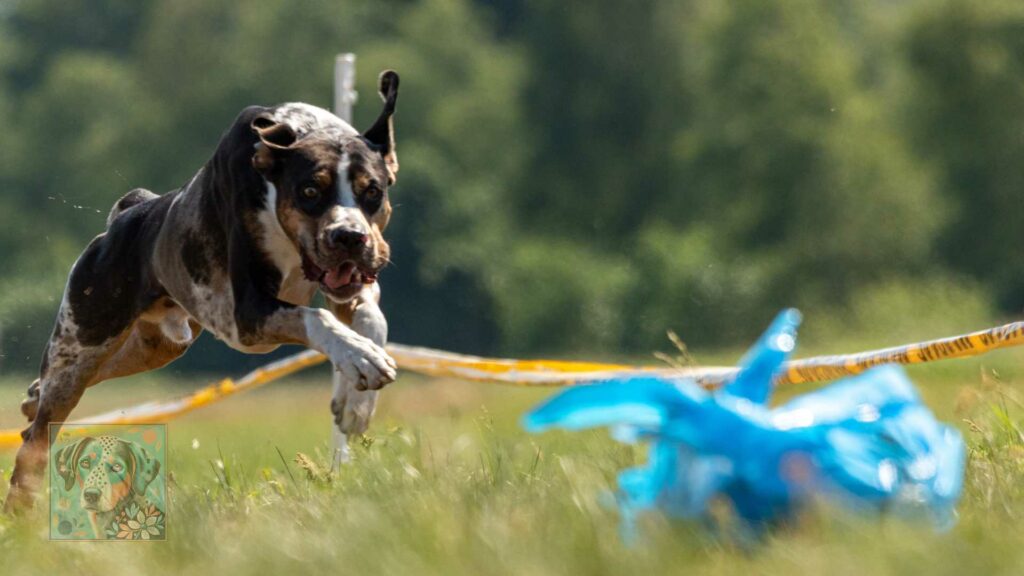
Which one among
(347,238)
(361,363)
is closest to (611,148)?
(347,238)

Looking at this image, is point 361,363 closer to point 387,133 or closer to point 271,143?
point 271,143

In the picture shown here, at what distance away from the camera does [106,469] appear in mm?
4172

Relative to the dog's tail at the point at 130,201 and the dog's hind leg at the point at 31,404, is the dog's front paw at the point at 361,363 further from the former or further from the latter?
the dog's hind leg at the point at 31,404

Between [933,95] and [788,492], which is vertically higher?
[788,492]

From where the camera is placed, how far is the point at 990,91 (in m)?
38.4

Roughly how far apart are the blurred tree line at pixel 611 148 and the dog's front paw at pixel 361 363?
2946 centimetres

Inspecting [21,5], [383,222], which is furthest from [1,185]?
[383,222]

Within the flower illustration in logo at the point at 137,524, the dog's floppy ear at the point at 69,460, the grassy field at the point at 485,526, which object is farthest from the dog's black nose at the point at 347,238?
the flower illustration in logo at the point at 137,524

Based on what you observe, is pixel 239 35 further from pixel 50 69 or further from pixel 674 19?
pixel 674 19

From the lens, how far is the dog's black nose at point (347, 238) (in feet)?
15.1

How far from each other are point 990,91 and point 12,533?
3705 centimetres

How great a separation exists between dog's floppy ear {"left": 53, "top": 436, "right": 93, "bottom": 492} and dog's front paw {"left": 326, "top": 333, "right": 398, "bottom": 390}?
2.23 feet

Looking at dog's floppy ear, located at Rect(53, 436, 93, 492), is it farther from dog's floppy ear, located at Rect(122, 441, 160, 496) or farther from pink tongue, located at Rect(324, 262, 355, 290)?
pink tongue, located at Rect(324, 262, 355, 290)

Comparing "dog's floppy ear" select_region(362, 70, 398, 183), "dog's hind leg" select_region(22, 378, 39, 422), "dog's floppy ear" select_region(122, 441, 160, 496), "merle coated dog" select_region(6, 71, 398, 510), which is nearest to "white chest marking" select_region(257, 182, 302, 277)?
"merle coated dog" select_region(6, 71, 398, 510)
